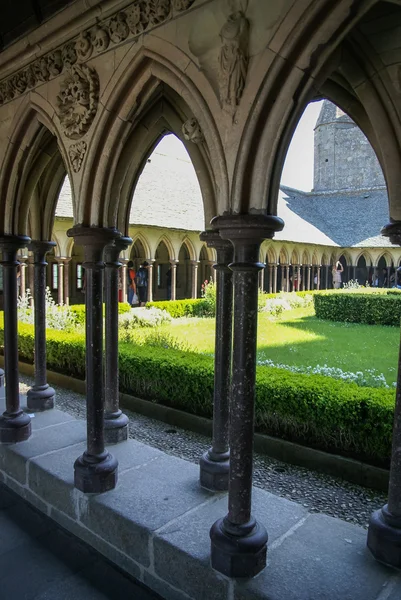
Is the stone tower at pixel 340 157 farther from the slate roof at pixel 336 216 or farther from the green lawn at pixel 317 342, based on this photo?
the green lawn at pixel 317 342


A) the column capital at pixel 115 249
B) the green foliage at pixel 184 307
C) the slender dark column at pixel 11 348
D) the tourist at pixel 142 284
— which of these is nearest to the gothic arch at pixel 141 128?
the column capital at pixel 115 249

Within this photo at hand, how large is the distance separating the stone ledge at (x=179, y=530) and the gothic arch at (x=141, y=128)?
72.4 inches

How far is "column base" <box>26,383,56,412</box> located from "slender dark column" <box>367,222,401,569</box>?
3.36 metres

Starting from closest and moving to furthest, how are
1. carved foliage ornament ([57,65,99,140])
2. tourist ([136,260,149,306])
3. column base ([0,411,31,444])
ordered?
carved foliage ornament ([57,65,99,140]), column base ([0,411,31,444]), tourist ([136,260,149,306])

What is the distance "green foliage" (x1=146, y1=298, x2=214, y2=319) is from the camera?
52.3 ft

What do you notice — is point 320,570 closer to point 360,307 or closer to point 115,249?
point 115,249

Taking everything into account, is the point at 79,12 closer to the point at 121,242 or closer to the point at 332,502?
the point at 121,242

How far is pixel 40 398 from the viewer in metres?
4.77

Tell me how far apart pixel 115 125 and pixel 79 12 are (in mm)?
728

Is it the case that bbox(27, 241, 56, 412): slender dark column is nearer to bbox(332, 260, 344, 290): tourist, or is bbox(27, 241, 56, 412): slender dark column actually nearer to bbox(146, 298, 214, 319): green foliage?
→ bbox(146, 298, 214, 319): green foliage


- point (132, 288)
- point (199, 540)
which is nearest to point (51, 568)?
point (199, 540)

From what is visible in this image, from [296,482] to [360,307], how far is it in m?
11.9

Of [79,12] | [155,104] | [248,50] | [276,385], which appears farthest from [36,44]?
[276,385]

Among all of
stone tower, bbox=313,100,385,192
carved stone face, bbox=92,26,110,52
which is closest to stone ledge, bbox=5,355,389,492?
carved stone face, bbox=92,26,110,52
